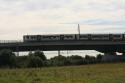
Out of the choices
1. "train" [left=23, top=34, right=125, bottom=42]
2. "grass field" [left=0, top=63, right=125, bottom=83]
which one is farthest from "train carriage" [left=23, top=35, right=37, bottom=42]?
"grass field" [left=0, top=63, right=125, bottom=83]

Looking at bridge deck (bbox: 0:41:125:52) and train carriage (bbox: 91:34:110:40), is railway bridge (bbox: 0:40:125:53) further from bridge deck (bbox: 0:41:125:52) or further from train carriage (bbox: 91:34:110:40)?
train carriage (bbox: 91:34:110:40)

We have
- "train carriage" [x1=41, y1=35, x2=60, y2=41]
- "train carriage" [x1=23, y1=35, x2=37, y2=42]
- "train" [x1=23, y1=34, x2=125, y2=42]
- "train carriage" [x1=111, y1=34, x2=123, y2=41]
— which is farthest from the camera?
"train carriage" [x1=111, y1=34, x2=123, y2=41]

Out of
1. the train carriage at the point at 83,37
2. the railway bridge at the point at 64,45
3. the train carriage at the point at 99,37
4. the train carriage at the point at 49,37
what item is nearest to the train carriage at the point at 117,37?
the railway bridge at the point at 64,45

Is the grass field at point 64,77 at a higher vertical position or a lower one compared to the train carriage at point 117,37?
lower

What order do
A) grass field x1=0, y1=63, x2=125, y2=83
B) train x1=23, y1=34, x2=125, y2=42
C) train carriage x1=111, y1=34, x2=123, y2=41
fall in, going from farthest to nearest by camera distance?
1. train carriage x1=111, y1=34, x2=123, y2=41
2. train x1=23, y1=34, x2=125, y2=42
3. grass field x1=0, y1=63, x2=125, y2=83

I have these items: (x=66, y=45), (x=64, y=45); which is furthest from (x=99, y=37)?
(x=64, y=45)

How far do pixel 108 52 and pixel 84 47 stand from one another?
644 inches

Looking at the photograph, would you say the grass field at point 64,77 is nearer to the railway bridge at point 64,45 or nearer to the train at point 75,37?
the train at point 75,37

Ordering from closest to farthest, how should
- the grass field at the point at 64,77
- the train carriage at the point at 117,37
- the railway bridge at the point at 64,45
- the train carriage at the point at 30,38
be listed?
1. the grass field at the point at 64,77
2. the train carriage at the point at 30,38
3. the railway bridge at the point at 64,45
4. the train carriage at the point at 117,37

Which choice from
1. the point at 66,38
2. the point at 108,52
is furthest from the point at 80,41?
the point at 108,52

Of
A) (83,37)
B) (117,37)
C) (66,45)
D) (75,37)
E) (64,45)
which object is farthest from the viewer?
(117,37)

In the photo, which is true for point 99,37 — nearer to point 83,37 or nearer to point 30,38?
point 83,37

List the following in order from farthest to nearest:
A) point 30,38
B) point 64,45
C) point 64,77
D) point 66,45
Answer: point 66,45
point 64,45
point 30,38
point 64,77

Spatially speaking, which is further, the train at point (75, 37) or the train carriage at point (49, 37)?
the train carriage at point (49, 37)
